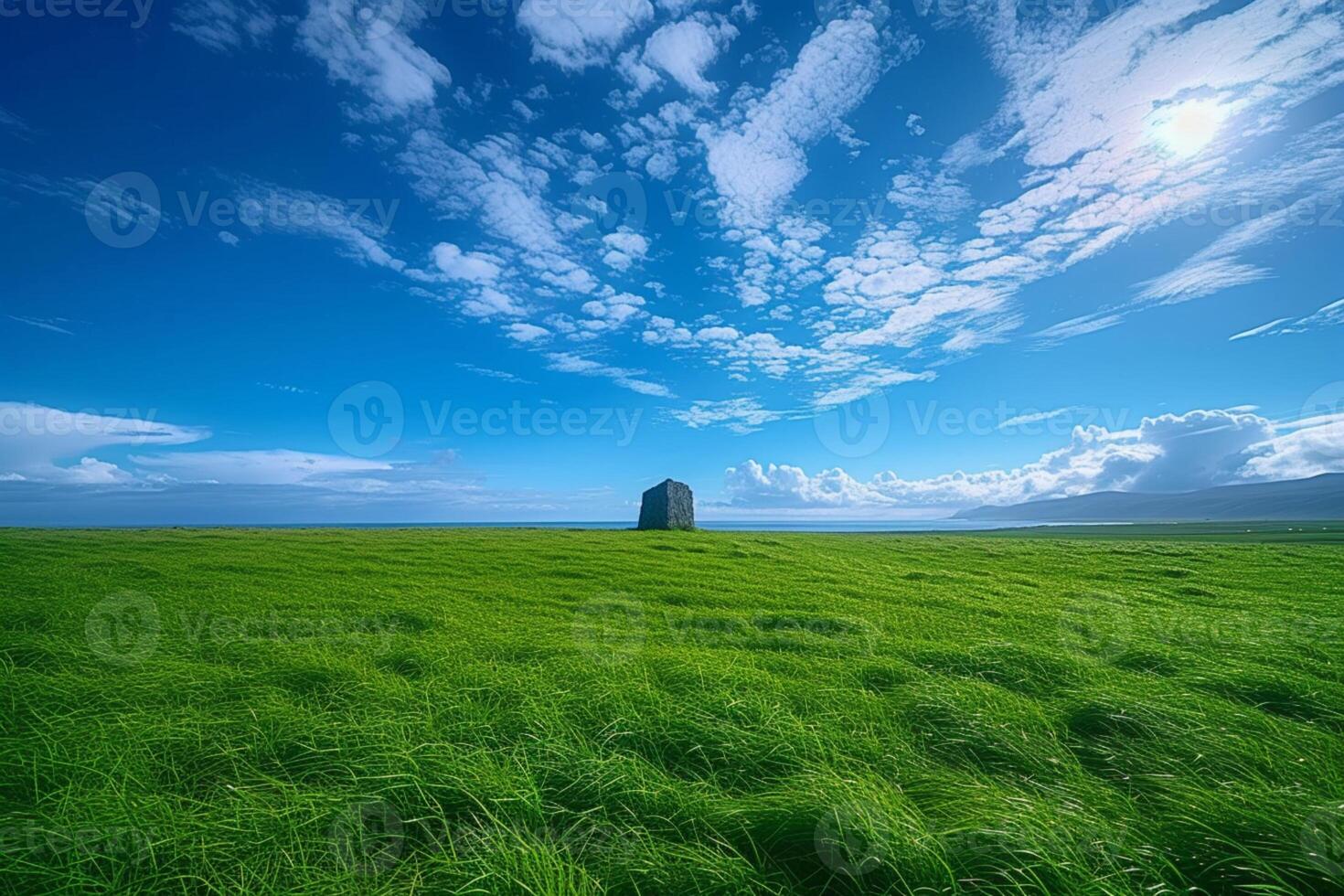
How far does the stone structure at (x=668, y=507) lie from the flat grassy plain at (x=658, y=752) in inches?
1168

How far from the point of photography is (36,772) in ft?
11.4

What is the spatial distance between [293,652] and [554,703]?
363cm

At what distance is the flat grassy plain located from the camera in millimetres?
2795

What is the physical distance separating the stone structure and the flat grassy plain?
29673 millimetres

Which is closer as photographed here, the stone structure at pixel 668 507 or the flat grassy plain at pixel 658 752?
the flat grassy plain at pixel 658 752

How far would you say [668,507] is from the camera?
38.5 m

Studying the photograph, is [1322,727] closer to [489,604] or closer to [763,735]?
[763,735]

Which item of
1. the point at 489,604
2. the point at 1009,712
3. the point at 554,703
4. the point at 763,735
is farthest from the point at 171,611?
the point at 1009,712

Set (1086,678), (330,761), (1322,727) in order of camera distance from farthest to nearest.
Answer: (1086,678) < (1322,727) < (330,761)

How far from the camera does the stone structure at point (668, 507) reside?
127 feet

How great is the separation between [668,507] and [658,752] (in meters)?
34.4

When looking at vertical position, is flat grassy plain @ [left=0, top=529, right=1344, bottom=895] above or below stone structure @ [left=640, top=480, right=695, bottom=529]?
below

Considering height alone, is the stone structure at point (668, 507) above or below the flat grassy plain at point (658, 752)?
above

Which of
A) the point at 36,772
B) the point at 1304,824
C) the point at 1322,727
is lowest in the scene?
the point at 1322,727
